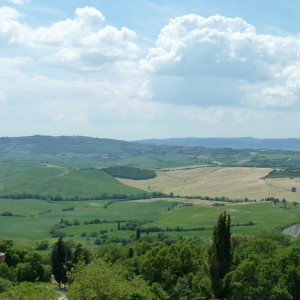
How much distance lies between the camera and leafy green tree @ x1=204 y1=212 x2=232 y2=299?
1774 inches

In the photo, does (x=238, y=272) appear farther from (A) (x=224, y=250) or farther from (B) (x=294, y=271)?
(A) (x=224, y=250)

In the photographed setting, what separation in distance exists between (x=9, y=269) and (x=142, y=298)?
143ft

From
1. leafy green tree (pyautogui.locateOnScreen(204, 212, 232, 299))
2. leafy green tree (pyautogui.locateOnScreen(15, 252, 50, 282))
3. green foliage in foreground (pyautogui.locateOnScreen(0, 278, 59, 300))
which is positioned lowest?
leafy green tree (pyautogui.locateOnScreen(15, 252, 50, 282))

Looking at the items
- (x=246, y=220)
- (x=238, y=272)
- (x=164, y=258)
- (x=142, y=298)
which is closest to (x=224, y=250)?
(x=142, y=298)

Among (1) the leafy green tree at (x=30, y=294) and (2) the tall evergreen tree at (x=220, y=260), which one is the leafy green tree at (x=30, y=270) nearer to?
(1) the leafy green tree at (x=30, y=294)

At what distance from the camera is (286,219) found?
178375mm

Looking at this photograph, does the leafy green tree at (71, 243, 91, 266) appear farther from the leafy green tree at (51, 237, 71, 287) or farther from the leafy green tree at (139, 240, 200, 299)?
the leafy green tree at (139, 240, 200, 299)

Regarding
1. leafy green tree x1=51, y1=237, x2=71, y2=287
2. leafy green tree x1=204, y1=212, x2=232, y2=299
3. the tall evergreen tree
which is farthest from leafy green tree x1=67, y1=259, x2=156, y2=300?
leafy green tree x1=51, y1=237, x2=71, y2=287

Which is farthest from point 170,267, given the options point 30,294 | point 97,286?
point 30,294

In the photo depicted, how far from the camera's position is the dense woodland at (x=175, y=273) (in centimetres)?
4578

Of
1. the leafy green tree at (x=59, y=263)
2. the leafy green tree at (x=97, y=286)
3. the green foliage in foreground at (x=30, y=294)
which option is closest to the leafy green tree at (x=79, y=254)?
the leafy green tree at (x=59, y=263)

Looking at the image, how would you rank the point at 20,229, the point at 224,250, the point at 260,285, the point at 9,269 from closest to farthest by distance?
the point at 224,250
the point at 260,285
the point at 9,269
the point at 20,229

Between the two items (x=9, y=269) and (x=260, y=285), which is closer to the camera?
(x=260, y=285)

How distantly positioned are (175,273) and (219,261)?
28111 mm
